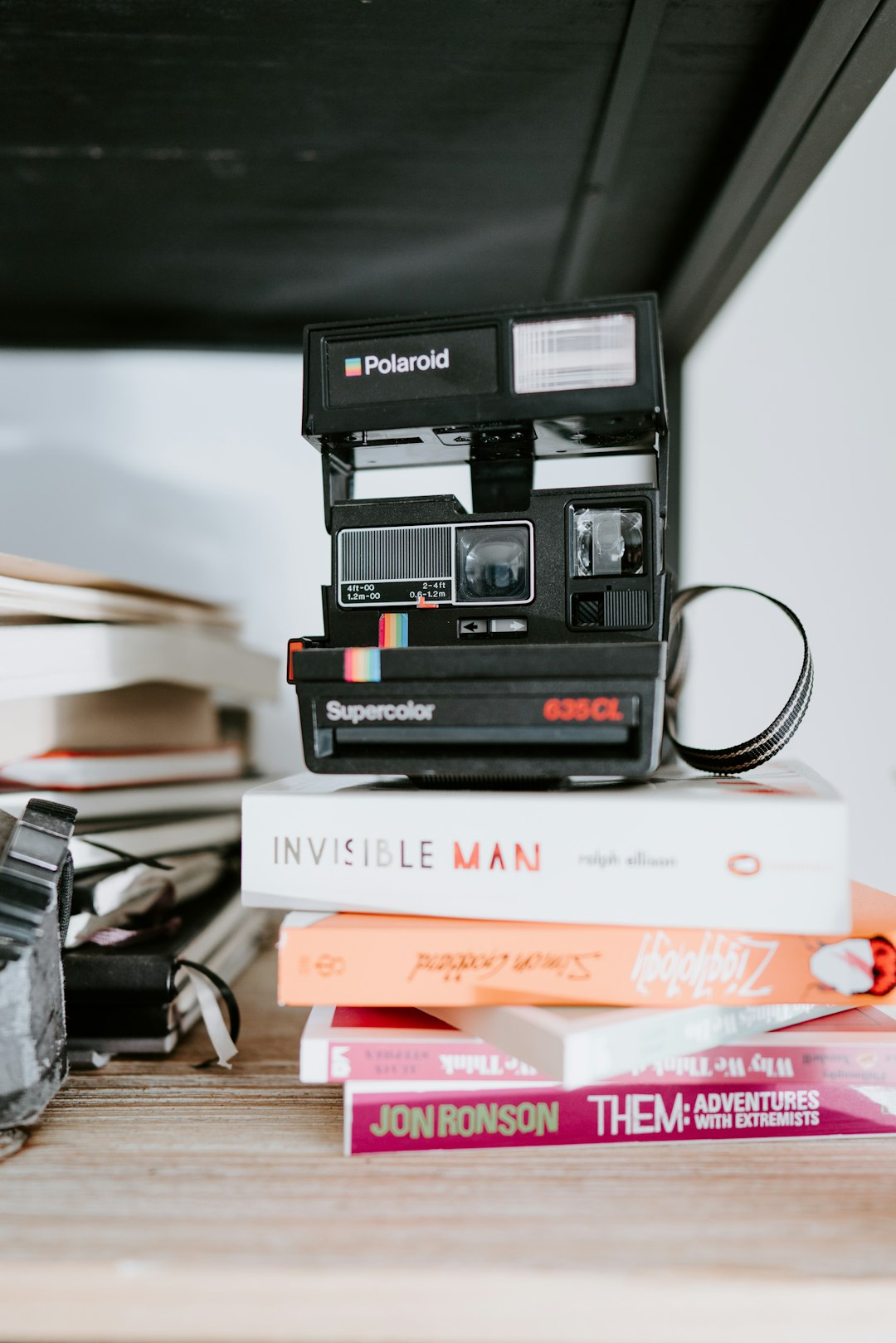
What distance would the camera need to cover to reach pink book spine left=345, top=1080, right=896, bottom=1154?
0.53 meters

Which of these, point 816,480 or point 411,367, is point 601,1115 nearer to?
point 411,367

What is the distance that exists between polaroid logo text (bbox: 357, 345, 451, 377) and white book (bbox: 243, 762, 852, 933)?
291 millimetres

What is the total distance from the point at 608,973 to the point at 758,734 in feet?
0.81

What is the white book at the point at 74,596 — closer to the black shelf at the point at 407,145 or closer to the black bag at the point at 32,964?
the black bag at the point at 32,964

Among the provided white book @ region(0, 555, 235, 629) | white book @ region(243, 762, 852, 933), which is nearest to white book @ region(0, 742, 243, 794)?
white book @ region(0, 555, 235, 629)

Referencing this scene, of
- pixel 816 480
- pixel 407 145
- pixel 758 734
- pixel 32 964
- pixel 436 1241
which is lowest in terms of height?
pixel 436 1241

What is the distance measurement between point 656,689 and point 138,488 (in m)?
0.85

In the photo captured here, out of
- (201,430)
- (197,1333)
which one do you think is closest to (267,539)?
(201,430)

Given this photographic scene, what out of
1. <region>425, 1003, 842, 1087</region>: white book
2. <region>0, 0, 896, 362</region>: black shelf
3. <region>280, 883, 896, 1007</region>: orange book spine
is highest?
<region>0, 0, 896, 362</region>: black shelf

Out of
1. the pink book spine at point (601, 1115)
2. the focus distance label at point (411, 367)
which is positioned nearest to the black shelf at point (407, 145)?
the focus distance label at point (411, 367)

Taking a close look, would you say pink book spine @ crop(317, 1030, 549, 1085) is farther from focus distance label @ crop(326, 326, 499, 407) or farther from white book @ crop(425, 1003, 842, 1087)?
focus distance label @ crop(326, 326, 499, 407)

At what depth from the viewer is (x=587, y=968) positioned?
0.54m

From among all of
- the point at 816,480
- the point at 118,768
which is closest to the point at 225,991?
the point at 118,768

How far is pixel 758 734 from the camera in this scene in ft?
2.24
